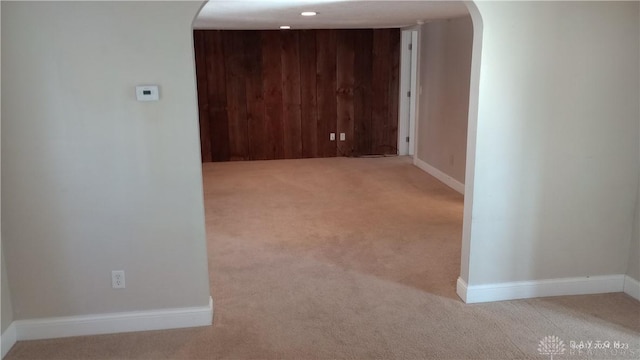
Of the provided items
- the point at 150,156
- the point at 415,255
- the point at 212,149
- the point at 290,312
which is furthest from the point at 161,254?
the point at 212,149

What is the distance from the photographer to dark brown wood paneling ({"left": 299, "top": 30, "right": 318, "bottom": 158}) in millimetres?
7633

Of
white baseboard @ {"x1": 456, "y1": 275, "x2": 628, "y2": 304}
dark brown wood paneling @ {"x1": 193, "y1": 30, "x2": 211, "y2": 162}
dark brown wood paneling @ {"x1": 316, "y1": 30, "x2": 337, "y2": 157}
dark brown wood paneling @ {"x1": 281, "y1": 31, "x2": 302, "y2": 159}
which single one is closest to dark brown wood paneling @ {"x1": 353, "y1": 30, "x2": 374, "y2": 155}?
dark brown wood paneling @ {"x1": 316, "y1": 30, "x2": 337, "y2": 157}

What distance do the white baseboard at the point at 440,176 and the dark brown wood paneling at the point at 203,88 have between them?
3.06 metres

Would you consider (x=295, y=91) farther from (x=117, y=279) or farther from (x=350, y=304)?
(x=117, y=279)

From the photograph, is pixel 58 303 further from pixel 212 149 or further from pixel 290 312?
pixel 212 149

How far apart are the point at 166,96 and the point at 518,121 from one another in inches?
77.4

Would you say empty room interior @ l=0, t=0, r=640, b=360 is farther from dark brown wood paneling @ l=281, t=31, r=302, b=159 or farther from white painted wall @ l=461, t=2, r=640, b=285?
dark brown wood paneling @ l=281, t=31, r=302, b=159

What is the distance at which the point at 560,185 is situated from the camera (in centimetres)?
316

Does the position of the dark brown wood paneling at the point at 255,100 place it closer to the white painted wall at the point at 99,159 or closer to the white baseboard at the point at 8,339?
the white painted wall at the point at 99,159

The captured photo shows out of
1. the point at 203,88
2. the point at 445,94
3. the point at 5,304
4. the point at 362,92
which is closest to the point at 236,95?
the point at 203,88

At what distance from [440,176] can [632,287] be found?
130 inches

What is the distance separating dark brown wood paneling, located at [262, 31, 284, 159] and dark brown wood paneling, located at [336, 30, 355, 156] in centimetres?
88

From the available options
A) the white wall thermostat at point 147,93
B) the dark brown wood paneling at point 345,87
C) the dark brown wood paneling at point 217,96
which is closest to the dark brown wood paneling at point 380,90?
the dark brown wood paneling at point 345,87

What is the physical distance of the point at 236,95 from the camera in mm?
7664
